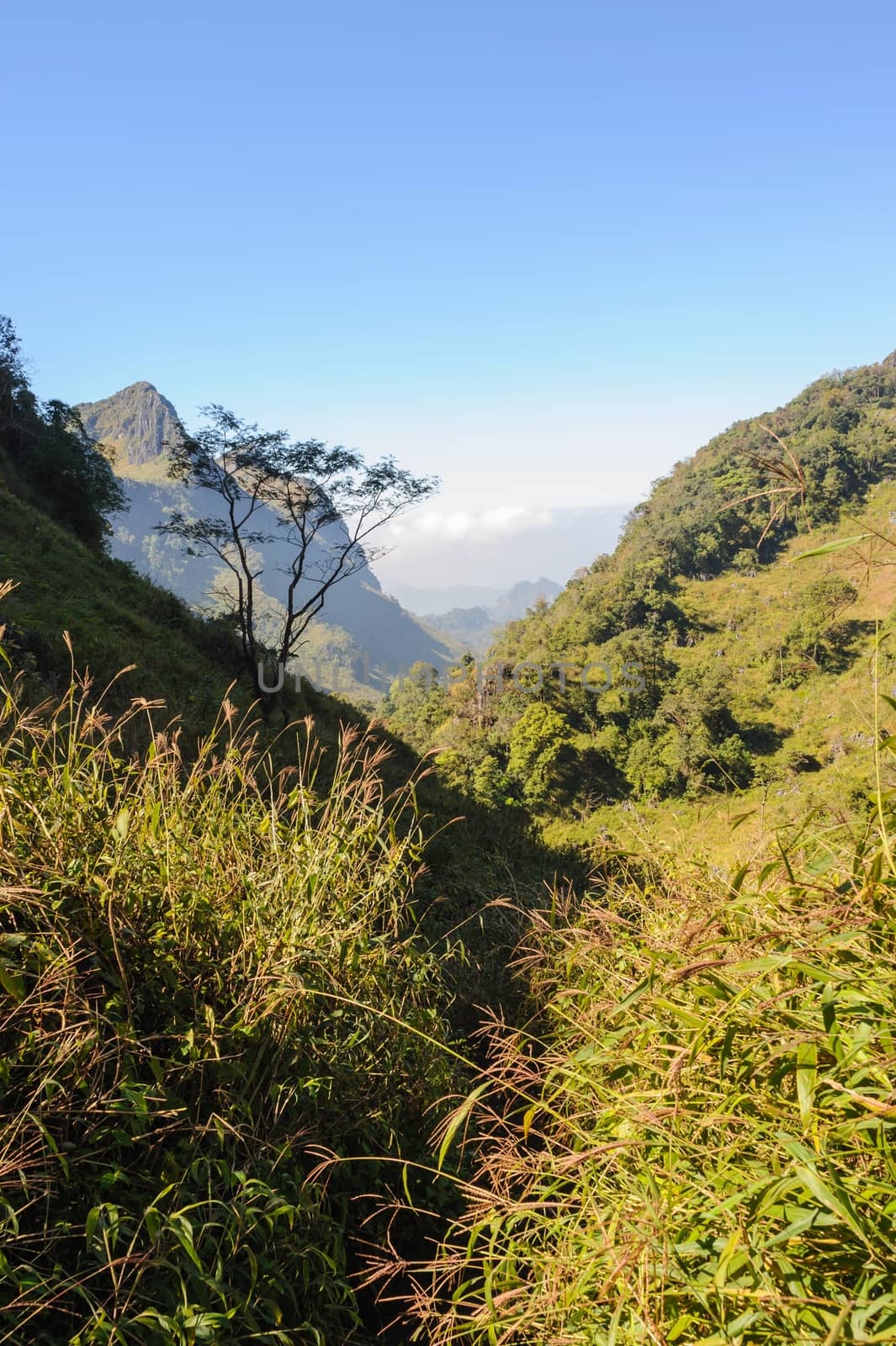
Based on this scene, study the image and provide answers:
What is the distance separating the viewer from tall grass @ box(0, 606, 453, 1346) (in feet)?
3.85

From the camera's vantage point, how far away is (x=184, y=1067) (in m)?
1.48

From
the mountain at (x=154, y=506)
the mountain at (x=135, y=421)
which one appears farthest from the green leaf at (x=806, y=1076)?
the mountain at (x=135, y=421)

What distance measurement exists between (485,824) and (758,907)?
30.7 ft

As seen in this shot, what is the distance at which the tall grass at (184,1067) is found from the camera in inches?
46.3

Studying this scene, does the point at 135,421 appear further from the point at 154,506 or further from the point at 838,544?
the point at 838,544

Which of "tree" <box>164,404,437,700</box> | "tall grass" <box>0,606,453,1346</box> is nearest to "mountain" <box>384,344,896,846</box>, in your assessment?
"tree" <box>164,404,437,700</box>

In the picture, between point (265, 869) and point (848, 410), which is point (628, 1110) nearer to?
point (265, 869)

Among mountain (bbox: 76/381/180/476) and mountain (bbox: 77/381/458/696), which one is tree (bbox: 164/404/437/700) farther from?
mountain (bbox: 76/381/180/476)

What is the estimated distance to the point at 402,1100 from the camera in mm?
1974

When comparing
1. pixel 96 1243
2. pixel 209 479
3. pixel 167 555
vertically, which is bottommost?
pixel 96 1243

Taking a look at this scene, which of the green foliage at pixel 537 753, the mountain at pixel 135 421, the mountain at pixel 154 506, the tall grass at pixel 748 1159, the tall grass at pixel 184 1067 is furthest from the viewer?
the mountain at pixel 135 421

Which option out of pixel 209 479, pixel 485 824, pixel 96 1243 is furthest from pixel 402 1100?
pixel 209 479

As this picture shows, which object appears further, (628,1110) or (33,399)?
(33,399)

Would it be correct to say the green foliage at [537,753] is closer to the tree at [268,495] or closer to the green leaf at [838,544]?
the tree at [268,495]
